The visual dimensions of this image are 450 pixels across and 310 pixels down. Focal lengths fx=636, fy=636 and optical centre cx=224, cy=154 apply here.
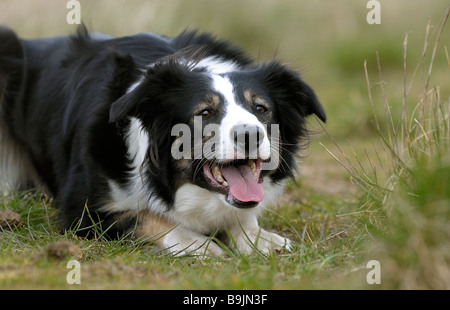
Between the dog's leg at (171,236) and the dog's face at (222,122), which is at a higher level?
the dog's face at (222,122)

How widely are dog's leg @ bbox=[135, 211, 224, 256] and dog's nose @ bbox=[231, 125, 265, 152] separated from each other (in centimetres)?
70

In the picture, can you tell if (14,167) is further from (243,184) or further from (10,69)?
(243,184)

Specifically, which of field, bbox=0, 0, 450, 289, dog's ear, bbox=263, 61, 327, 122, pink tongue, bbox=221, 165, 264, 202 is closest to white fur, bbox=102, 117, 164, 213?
field, bbox=0, 0, 450, 289

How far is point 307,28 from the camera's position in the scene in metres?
11.0

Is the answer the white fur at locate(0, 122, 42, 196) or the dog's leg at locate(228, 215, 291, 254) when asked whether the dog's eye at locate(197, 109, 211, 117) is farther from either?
the white fur at locate(0, 122, 42, 196)

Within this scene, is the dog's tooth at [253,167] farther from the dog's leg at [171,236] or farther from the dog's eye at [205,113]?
the dog's leg at [171,236]

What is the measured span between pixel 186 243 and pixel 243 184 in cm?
60

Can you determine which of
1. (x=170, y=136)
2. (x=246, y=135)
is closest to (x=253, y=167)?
(x=246, y=135)

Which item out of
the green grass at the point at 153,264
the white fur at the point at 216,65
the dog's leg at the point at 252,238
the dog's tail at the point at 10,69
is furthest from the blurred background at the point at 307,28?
the green grass at the point at 153,264

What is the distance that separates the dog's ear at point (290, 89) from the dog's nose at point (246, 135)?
24.1 inches

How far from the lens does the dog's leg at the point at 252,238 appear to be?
379cm

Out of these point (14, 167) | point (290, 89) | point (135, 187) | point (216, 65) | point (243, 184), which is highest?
point (216, 65)

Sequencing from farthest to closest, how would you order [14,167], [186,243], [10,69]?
[14,167] → [10,69] → [186,243]
